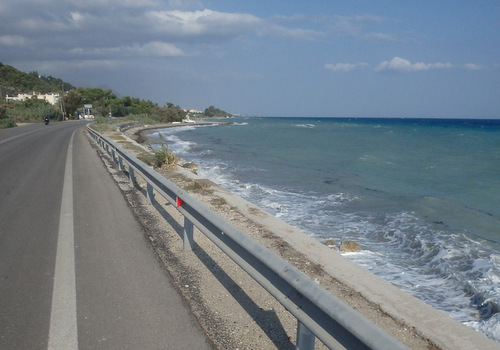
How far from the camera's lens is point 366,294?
473 cm

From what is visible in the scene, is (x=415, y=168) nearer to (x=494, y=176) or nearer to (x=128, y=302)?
(x=494, y=176)

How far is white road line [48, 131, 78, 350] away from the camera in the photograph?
353 centimetres

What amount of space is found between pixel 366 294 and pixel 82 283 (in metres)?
3.21

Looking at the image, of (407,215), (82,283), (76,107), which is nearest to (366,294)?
(82,283)

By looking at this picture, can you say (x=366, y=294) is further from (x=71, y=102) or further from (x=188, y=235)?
(x=71, y=102)

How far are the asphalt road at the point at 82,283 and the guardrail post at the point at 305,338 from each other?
0.89m

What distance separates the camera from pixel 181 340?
3578 millimetres

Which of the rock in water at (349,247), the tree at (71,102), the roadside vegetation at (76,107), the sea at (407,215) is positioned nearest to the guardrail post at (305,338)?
the sea at (407,215)

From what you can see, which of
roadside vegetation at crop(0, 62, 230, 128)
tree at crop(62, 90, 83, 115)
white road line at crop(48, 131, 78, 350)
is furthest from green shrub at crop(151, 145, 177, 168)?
tree at crop(62, 90, 83, 115)

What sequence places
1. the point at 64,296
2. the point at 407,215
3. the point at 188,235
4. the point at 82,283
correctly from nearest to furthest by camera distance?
the point at 64,296 → the point at 82,283 → the point at 188,235 → the point at 407,215

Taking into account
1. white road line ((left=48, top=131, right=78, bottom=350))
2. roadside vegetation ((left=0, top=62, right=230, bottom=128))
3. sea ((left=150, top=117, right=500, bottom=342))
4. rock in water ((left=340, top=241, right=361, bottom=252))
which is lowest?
sea ((left=150, top=117, right=500, bottom=342))

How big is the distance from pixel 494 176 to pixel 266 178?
39.5 ft

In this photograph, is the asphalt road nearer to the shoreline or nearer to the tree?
the shoreline

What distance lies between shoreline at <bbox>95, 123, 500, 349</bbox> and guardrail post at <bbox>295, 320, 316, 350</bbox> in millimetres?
659
